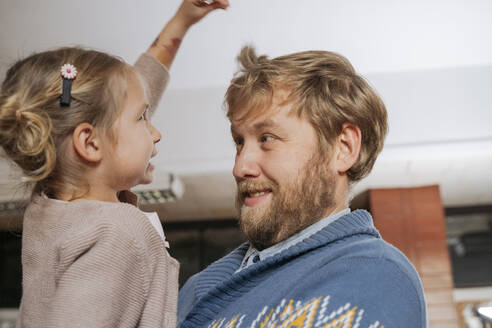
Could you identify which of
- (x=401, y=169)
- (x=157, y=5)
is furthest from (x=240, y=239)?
(x=157, y=5)

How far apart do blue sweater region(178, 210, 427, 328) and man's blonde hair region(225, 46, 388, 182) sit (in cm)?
26

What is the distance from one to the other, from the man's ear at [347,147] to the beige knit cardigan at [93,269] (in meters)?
0.58

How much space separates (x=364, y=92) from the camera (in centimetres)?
134

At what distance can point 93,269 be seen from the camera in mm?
759

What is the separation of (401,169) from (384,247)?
13.4 ft

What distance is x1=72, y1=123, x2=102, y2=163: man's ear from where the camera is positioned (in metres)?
0.93

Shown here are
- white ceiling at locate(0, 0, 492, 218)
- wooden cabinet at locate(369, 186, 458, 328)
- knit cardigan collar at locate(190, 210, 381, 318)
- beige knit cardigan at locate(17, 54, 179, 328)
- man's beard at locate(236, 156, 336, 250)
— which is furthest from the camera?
wooden cabinet at locate(369, 186, 458, 328)

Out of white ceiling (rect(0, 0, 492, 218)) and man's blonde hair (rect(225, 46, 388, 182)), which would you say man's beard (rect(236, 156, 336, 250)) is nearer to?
man's blonde hair (rect(225, 46, 388, 182))

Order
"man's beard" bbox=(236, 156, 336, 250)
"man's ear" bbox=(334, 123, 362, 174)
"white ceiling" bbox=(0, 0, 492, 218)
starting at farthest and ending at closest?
"white ceiling" bbox=(0, 0, 492, 218) < "man's ear" bbox=(334, 123, 362, 174) < "man's beard" bbox=(236, 156, 336, 250)

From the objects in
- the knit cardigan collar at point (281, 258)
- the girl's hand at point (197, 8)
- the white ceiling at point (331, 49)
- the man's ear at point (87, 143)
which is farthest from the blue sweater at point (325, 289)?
the white ceiling at point (331, 49)

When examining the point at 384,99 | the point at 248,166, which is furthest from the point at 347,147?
the point at 384,99

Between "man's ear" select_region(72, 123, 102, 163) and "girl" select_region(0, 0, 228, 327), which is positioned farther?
"man's ear" select_region(72, 123, 102, 163)

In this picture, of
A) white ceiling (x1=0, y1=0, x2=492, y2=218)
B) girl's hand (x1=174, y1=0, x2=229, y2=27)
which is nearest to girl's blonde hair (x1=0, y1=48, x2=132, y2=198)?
girl's hand (x1=174, y1=0, x2=229, y2=27)

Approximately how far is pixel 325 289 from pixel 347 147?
51cm
